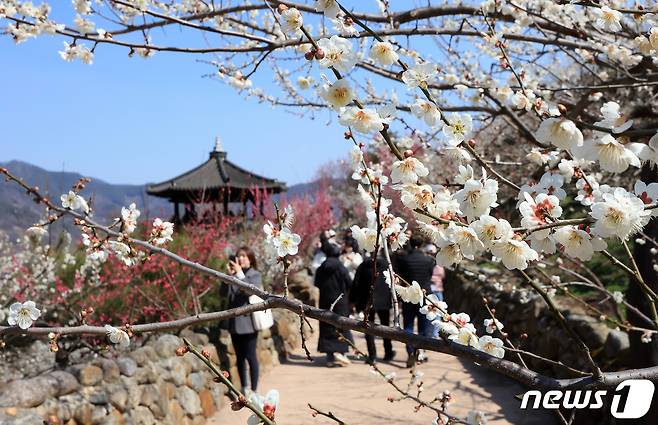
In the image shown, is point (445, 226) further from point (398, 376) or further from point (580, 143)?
point (398, 376)

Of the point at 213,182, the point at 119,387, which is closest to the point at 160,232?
the point at 119,387

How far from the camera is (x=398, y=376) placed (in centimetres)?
625

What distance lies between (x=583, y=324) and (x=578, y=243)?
4533 mm

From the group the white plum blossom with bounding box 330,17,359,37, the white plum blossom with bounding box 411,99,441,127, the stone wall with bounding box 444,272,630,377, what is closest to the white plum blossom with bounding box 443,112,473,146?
the white plum blossom with bounding box 411,99,441,127

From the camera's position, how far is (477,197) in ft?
4.32

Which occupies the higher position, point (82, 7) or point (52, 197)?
point (82, 7)

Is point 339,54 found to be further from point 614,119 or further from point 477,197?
point 614,119

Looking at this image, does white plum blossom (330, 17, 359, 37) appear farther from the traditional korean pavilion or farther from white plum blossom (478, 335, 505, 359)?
the traditional korean pavilion

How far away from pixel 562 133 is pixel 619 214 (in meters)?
0.20

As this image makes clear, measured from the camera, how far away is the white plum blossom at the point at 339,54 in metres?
1.28

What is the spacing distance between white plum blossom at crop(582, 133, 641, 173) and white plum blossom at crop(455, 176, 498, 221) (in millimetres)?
226

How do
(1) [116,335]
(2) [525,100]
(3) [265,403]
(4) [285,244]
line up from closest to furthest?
1. (3) [265,403]
2. (1) [116,335]
3. (4) [285,244]
4. (2) [525,100]

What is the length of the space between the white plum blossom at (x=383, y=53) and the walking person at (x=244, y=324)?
12.8ft

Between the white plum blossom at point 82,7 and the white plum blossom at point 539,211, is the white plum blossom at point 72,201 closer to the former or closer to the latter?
the white plum blossom at point 82,7
